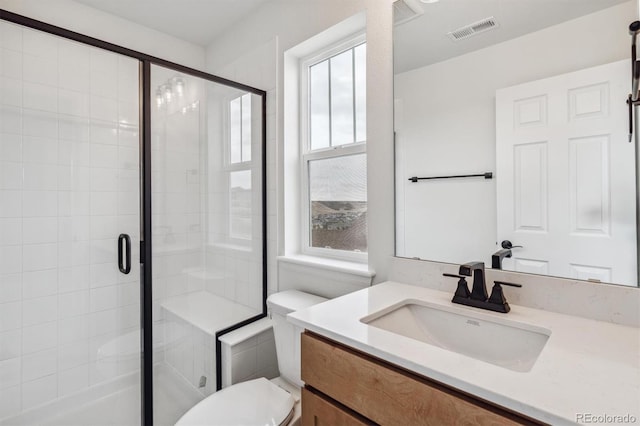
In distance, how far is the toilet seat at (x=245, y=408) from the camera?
1.20 meters

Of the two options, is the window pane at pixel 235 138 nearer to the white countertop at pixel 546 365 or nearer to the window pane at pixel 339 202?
the window pane at pixel 339 202

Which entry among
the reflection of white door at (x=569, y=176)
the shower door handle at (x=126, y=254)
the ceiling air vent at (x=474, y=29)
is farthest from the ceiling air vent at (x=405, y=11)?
the shower door handle at (x=126, y=254)

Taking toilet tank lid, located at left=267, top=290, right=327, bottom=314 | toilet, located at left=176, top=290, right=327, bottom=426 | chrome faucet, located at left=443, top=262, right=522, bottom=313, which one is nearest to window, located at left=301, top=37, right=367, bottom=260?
toilet tank lid, located at left=267, top=290, right=327, bottom=314

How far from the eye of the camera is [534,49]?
1.04 meters

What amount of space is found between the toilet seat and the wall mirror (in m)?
0.80

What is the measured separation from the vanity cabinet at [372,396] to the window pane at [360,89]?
1.18 meters

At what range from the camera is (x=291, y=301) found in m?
1.58

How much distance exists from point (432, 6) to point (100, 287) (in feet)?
7.55

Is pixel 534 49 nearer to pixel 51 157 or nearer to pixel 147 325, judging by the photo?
pixel 147 325

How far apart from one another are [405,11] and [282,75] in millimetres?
846

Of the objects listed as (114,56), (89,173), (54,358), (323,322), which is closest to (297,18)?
(114,56)

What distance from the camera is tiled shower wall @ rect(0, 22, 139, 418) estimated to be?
1.64 metres

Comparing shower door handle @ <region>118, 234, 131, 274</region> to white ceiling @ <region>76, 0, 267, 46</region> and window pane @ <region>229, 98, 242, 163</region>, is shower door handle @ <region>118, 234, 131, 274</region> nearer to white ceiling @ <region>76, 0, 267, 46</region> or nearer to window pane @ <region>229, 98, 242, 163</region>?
window pane @ <region>229, 98, 242, 163</region>

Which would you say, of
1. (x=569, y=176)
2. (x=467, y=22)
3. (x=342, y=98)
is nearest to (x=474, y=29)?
(x=467, y=22)
